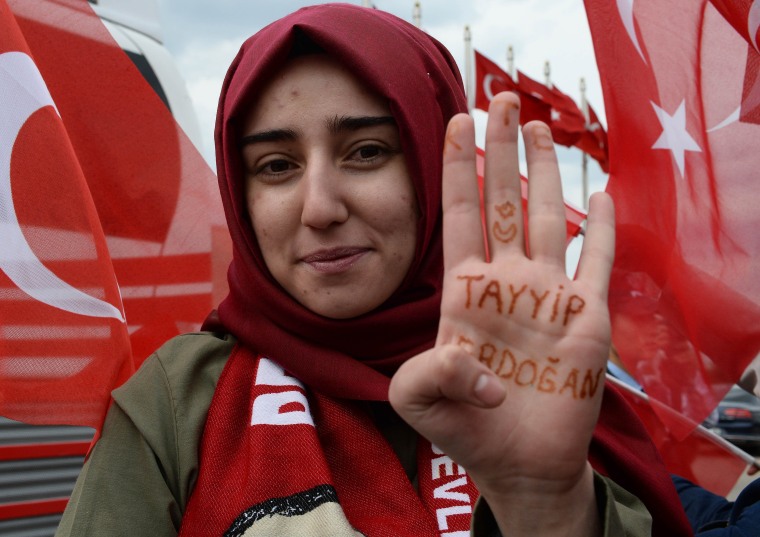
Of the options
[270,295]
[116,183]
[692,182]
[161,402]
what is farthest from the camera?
[692,182]

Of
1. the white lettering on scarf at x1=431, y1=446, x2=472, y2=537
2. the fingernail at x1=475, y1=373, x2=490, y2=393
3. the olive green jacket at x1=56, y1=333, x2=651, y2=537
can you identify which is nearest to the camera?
the fingernail at x1=475, y1=373, x2=490, y2=393

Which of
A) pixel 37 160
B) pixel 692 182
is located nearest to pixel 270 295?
pixel 37 160

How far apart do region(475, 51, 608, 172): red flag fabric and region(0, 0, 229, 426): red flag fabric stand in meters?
8.49

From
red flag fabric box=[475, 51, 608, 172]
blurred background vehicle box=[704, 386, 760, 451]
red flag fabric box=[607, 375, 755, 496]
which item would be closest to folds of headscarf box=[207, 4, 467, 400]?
red flag fabric box=[607, 375, 755, 496]

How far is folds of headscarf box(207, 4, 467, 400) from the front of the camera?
1.74 metres

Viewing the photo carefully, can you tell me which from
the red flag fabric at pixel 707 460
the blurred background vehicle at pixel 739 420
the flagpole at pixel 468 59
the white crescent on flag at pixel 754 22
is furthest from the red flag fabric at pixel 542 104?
the white crescent on flag at pixel 754 22

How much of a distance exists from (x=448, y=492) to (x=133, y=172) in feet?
4.25

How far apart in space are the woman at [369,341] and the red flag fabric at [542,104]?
354 inches

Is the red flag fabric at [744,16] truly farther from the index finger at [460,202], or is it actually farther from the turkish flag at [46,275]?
the turkish flag at [46,275]

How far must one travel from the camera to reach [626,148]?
9.70 feet

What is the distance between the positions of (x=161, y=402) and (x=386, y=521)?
513 mm

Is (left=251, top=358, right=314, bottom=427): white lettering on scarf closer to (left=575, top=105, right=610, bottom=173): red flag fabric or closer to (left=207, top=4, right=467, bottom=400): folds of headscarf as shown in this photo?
(left=207, top=4, right=467, bottom=400): folds of headscarf

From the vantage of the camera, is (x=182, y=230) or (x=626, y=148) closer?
(x=182, y=230)

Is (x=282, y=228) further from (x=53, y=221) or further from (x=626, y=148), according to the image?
(x=626, y=148)
